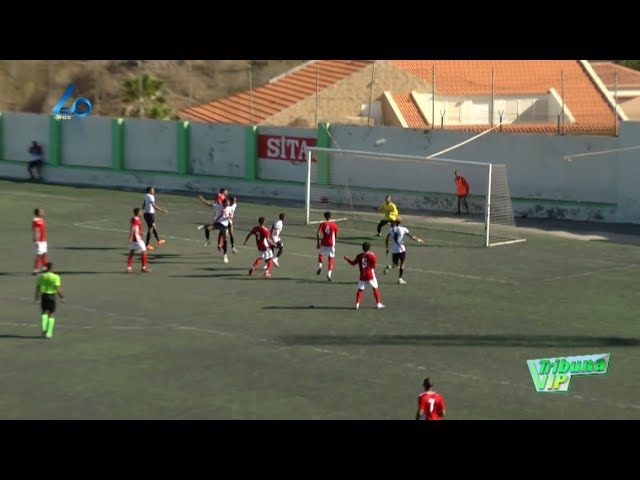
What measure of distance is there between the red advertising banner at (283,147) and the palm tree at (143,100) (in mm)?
15280

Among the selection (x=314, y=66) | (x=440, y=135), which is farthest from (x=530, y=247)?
(x=314, y=66)

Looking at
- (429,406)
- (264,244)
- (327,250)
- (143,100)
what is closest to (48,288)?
(264,244)

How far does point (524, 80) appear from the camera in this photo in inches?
2381

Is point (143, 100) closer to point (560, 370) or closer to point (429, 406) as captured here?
point (560, 370)

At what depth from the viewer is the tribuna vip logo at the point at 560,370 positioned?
2038cm

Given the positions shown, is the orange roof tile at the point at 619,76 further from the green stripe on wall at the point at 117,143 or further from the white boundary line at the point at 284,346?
the white boundary line at the point at 284,346

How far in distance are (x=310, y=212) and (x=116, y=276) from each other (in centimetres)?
1331

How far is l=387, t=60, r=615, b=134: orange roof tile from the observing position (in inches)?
2263

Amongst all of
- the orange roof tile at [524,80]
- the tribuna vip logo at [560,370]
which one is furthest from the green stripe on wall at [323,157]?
the tribuna vip logo at [560,370]

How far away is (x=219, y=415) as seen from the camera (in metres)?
19.2

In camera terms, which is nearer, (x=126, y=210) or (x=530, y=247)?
(x=530, y=247)

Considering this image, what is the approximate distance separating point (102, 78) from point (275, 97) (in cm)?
2399

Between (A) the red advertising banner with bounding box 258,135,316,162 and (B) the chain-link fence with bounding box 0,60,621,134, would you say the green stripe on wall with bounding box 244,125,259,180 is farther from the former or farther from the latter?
(B) the chain-link fence with bounding box 0,60,621,134

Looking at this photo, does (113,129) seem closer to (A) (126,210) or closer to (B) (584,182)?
(A) (126,210)
